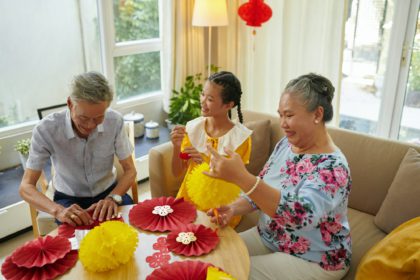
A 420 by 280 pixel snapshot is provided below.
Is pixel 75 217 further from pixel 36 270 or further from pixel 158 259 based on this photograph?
pixel 158 259

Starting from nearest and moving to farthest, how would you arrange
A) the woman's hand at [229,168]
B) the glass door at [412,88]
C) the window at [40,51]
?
the woman's hand at [229,168] → the window at [40,51] → the glass door at [412,88]

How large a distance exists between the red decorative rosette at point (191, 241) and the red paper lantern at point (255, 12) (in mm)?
2219

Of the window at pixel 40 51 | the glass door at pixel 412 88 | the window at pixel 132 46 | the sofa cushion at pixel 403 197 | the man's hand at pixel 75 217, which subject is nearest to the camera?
the man's hand at pixel 75 217

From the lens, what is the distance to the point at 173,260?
1319mm

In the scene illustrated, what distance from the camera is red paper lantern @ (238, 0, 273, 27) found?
3.14m

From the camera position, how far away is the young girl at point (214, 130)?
5.92 ft

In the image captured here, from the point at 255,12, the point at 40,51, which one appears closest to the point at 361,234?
the point at 255,12

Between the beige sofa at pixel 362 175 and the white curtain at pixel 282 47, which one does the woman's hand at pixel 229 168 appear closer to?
the beige sofa at pixel 362 175

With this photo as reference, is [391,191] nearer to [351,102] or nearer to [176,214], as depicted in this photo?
[176,214]

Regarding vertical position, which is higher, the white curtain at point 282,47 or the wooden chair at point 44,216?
the white curtain at point 282,47

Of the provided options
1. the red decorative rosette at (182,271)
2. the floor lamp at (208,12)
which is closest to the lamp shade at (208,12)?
the floor lamp at (208,12)

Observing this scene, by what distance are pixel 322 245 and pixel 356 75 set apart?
2450 millimetres

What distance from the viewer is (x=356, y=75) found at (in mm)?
3496

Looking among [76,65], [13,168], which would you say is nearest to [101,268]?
[13,168]
